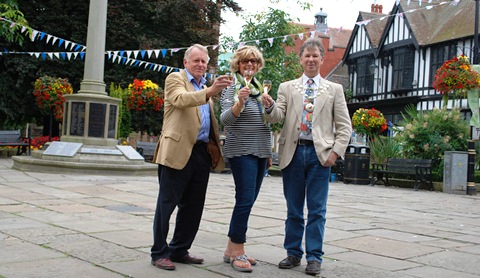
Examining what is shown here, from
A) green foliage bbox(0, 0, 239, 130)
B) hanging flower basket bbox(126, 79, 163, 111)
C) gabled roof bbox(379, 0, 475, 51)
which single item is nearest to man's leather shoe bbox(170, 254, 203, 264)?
hanging flower basket bbox(126, 79, 163, 111)

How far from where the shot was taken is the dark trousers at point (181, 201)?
4.24 meters

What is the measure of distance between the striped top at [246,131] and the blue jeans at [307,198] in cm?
27

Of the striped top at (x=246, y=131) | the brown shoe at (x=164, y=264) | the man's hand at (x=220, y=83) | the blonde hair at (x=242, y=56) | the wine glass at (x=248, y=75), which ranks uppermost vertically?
the blonde hair at (x=242, y=56)

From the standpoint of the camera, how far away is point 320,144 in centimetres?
436

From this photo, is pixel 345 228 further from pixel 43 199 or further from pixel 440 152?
pixel 440 152

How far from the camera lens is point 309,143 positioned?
4457 mm

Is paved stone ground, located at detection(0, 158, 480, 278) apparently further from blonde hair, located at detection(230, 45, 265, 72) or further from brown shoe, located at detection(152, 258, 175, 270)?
blonde hair, located at detection(230, 45, 265, 72)

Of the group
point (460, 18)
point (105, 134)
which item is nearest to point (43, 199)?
point (105, 134)

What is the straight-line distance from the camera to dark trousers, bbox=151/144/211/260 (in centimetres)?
424

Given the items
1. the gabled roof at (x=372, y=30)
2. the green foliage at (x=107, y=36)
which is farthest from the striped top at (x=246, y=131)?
the gabled roof at (x=372, y=30)

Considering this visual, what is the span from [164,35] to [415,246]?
19592 millimetres

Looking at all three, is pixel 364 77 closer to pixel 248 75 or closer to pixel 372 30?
pixel 372 30

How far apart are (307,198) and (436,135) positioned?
1321cm

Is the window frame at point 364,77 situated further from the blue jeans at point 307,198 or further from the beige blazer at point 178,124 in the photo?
the beige blazer at point 178,124
